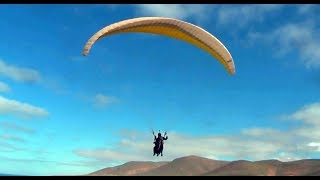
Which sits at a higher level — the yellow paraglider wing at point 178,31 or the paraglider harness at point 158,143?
the yellow paraglider wing at point 178,31

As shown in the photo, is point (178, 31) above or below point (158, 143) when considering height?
above

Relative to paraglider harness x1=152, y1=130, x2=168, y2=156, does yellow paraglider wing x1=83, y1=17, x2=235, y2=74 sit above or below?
above

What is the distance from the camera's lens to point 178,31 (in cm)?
2316

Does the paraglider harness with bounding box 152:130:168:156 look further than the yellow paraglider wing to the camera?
Yes

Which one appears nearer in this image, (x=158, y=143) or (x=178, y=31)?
(x=178, y=31)

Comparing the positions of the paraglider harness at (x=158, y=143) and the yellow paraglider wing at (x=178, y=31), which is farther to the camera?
the paraglider harness at (x=158, y=143)

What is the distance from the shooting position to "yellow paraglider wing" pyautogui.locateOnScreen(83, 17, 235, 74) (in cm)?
2148

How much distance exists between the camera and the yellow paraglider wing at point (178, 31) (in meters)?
21.5
